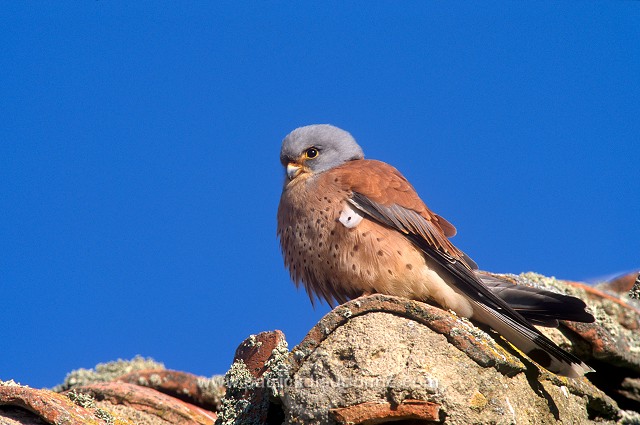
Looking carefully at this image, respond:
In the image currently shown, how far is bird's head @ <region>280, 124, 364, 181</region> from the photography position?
5.13 m

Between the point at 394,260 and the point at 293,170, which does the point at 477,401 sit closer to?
the point at 394,260

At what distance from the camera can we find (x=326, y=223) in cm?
434

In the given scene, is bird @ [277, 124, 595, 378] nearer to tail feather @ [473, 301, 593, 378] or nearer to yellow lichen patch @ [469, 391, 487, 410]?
tail feather @ [473, 301, 593, 378]

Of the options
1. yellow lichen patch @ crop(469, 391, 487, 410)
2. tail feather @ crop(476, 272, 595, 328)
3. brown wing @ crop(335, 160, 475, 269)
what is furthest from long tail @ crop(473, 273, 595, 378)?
yellow lichen patch @ crop(469, 391, 487, 410)

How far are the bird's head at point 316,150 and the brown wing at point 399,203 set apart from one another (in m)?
0.50

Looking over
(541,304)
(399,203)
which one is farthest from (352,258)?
(541,304)

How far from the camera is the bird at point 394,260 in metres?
3.98

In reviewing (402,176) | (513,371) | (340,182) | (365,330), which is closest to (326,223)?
(340,182)

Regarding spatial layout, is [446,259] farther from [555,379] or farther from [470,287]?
[555,379]

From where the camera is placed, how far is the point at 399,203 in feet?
14.3

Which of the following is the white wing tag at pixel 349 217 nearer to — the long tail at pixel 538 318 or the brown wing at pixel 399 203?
the brown wing at pixel 399 203

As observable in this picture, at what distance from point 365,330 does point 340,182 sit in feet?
4.43

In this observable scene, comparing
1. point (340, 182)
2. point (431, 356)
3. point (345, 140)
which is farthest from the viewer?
point (345, 140)

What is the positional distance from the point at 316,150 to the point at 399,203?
1073mm
